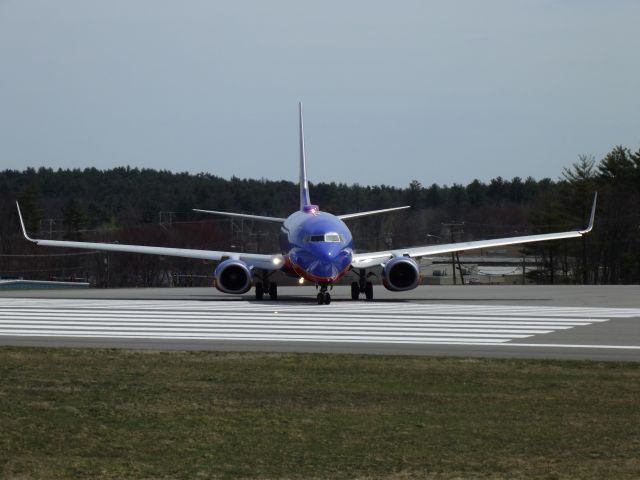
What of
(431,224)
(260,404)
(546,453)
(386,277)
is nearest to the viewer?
(546,453)

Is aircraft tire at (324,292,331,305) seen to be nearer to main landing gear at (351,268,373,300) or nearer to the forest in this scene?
main landing gear at (351,268,373,300)

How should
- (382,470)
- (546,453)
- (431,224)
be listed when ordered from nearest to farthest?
(382,470) → (546,453) → (431,224)

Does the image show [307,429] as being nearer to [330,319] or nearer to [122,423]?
[122,423]

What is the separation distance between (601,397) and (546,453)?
343 cm

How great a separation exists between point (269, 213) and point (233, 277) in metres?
104

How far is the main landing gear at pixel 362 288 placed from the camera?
36791 mm

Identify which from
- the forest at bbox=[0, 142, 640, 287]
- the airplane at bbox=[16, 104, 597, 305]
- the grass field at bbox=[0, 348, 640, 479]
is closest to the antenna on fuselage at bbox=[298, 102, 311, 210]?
the airplane at bbox=[16, 104, 597, 305]

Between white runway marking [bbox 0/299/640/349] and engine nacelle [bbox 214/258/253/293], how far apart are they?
1.34m

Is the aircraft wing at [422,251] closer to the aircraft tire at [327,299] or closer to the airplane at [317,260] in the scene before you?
the airplane at [317,260]

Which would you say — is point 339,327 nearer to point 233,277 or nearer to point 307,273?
point 307,273

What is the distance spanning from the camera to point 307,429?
12.4 m

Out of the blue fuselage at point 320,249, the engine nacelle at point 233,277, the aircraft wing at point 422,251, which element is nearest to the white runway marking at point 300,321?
the blue fuselage at point 320,249

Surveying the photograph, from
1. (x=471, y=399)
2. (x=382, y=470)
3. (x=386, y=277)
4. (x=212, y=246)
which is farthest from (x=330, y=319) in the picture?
(x=212, y=246)

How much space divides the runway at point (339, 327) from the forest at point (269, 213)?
176 ft
